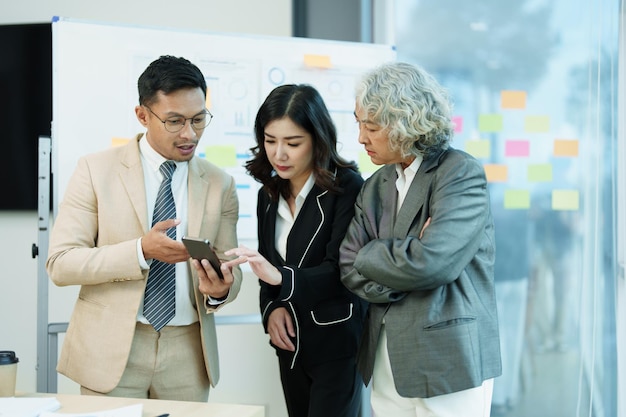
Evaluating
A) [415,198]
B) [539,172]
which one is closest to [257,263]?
[415,198]

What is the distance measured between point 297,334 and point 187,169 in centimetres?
62

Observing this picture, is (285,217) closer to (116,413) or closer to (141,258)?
(141,258)

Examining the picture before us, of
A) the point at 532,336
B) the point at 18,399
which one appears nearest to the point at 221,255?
the point at 18,399

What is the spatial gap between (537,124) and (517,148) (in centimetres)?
15

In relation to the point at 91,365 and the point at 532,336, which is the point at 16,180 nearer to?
the point at 91,365

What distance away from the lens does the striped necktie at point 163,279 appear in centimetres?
200

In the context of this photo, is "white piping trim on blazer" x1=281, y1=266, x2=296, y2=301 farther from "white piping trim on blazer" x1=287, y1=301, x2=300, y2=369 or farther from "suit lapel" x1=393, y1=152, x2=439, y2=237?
→ "suit lapel" x1=393, y1=152, x2=439, y2=237

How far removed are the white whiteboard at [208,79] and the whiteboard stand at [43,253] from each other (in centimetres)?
9

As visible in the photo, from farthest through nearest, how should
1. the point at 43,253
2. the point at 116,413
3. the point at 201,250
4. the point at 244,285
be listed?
the point at 244,285 < the point at 43,253 < the point at 201,250 < the point at 116,413

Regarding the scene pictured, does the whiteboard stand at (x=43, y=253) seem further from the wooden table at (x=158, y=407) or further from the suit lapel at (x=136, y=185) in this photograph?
the wooden table at (x=158, y=407)

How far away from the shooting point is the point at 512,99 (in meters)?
3.42

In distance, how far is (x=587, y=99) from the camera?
10.8ft

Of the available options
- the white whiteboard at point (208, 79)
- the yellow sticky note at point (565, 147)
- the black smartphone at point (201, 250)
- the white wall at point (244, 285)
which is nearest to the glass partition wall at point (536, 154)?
the yellow sticky note at point (565, 147)

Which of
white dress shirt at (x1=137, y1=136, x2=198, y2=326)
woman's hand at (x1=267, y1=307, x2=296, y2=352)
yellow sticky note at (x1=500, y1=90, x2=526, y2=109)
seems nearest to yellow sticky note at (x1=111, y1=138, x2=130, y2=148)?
white dress shirt at (x1=137, y1=136, x2=198, y2=326)
